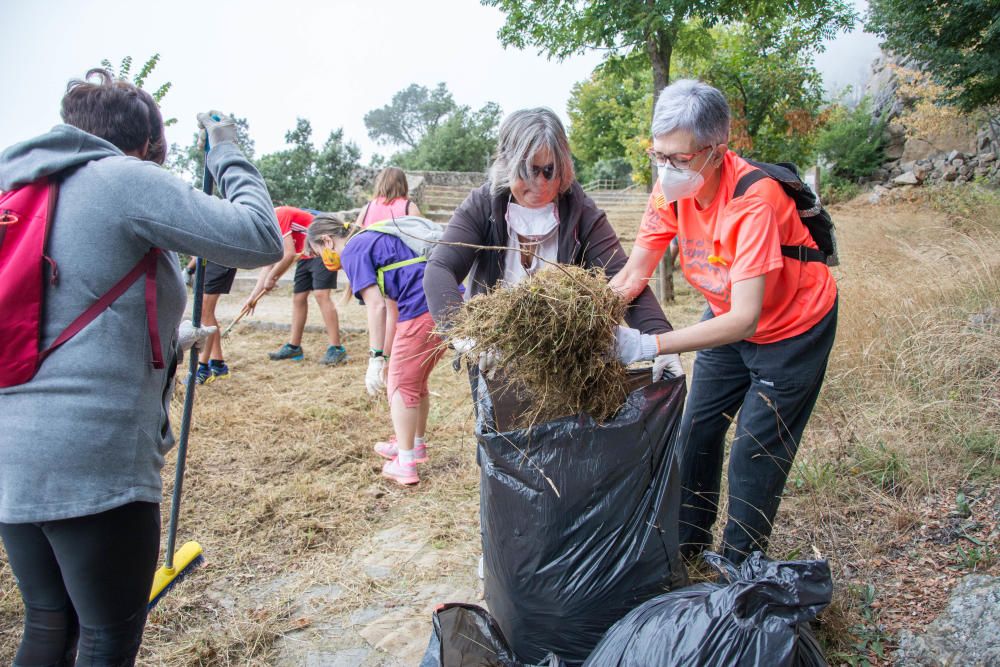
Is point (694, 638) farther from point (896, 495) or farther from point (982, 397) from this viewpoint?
point (982, 397)

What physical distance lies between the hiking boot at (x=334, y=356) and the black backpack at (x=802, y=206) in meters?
4.71

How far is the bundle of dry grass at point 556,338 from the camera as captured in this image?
1513mm

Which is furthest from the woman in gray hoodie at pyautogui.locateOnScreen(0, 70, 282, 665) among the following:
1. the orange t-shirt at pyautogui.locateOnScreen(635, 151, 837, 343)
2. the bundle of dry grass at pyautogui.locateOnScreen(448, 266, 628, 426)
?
the orange t-shirt at pyautogui.locateOnScreen(635, 151, 837, 343)

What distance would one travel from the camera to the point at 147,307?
1383 millimetres

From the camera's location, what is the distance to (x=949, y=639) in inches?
63.6

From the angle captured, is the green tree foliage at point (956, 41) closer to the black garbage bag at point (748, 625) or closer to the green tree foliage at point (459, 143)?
the black garbage bag at point (748, 625)

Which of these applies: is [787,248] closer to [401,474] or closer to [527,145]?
[527,145]

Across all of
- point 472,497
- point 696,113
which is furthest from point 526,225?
point 472,497

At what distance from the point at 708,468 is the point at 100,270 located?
1.85 metres

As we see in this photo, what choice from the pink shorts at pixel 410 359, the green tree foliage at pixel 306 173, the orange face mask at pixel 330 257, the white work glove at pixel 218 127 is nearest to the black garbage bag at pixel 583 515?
the white work glove at pixel 218 127

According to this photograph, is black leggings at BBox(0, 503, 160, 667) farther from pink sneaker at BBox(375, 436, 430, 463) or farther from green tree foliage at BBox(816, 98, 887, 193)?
green tree foliage at BBox(816, 98, 887, 193)

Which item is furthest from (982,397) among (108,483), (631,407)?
(108,483)

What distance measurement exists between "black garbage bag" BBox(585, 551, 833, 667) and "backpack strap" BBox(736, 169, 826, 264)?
85 cm

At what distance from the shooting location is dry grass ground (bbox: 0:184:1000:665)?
215cm
